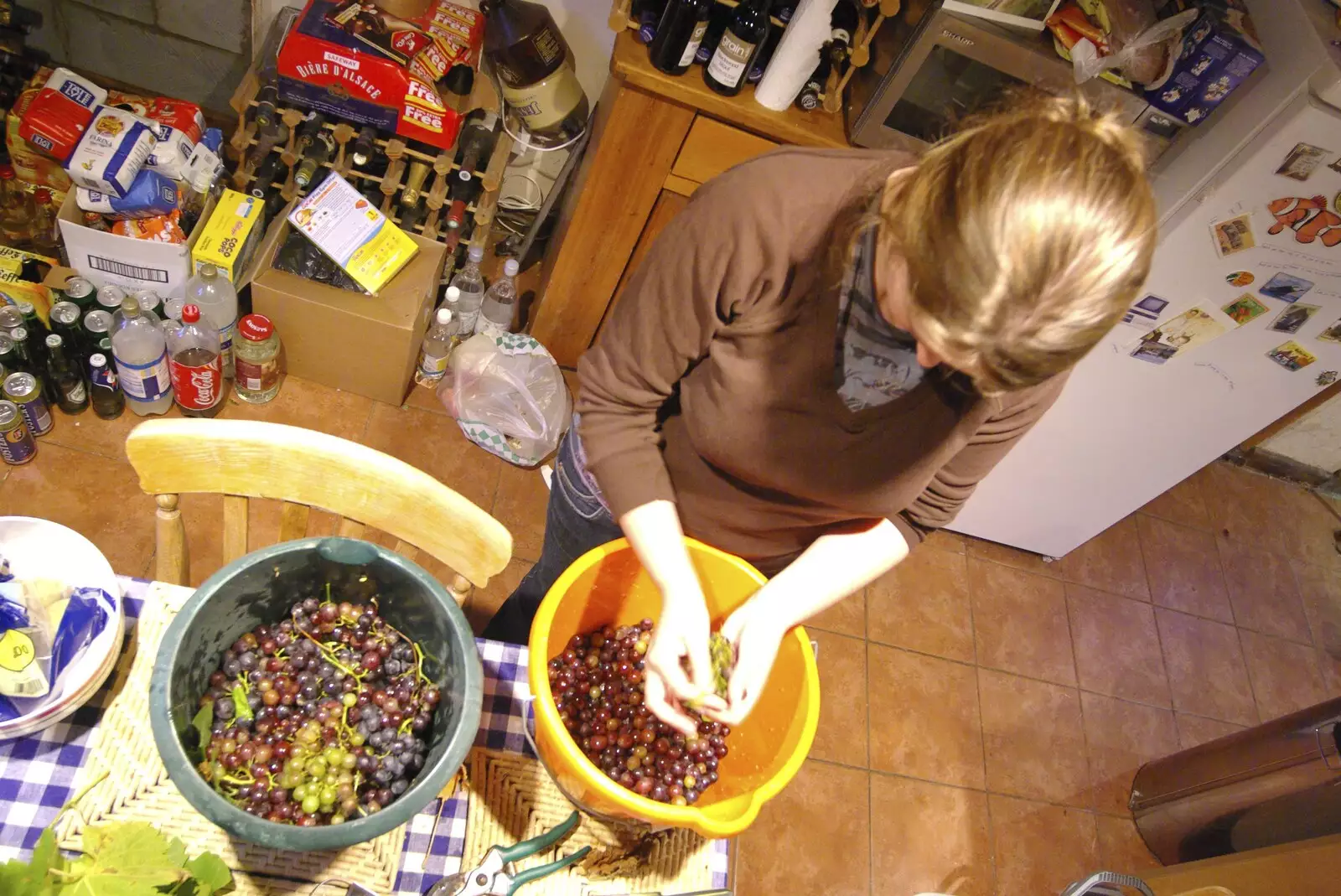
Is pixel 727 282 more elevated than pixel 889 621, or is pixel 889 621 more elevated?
pixel 727 282

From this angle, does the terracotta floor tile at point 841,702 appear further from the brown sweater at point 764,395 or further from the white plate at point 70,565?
the white plate at point 70,565

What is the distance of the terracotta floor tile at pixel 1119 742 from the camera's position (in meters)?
2.24

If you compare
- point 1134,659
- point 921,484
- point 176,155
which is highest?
point 921,484

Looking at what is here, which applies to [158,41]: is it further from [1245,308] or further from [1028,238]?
[1245,308]

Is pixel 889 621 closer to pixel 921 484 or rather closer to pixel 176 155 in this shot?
pixel 921 484

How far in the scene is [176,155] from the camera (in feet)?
6.38

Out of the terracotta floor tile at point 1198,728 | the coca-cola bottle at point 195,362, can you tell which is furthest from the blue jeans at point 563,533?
the terracotta floor tile at point 1198,728

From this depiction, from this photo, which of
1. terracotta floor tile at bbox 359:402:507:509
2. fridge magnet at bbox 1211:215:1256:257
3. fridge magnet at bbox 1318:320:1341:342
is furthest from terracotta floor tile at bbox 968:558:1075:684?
terracotta floor tile at bbox 359:402:507:509

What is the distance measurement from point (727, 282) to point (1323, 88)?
123 cm

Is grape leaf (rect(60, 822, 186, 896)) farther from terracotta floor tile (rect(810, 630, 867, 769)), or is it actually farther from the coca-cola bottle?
terracotta floor tile (rect(810, 630, 867, 769))

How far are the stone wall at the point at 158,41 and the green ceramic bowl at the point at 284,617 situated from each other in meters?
1.94

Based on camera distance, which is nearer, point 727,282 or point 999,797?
point 727,282

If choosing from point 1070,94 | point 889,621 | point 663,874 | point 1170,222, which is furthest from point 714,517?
point 889,621

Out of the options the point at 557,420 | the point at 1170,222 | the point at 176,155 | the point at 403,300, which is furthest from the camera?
the point at 557,420
